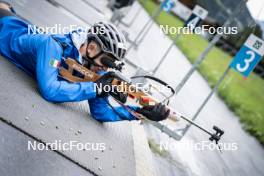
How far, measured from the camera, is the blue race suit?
193 inches

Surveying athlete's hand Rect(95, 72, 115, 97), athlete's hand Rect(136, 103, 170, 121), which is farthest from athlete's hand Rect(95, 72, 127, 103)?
athlete's hand Rect(136, 103, 170, 121)

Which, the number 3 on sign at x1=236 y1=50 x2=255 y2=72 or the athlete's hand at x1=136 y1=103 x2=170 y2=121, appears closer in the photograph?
the athlete's hand at x1=136 y1=103 x2=170 y2=121

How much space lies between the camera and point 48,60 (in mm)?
4859

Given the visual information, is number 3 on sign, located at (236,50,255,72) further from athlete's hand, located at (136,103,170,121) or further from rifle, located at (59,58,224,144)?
athlete's hand, located at (136,103,170,121)

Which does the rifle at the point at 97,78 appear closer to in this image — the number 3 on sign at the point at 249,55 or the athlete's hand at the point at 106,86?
the athlete's hand at the point at 106,86

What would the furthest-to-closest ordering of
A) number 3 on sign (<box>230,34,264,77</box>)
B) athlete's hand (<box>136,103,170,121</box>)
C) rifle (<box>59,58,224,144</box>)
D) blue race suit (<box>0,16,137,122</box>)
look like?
number 3 on sign (<box>230,34,264,77</box>) → rifle (<box>59,58,224,144</box>) → athlete's hand (<box>136,103,170,121</box>) → blue race suit (<box>0,16,137,122</box>)

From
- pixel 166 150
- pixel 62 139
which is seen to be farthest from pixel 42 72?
pixel 166 150

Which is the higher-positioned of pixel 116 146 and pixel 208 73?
pixel 116 146

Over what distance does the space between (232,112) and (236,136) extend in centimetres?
465

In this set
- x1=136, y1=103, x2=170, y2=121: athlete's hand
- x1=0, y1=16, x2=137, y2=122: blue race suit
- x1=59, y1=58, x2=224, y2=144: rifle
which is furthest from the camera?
x1=59, y1=58, x2=224, y2=144: rifle

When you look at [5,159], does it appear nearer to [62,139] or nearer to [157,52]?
[62,139]

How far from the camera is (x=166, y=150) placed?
28.3ft

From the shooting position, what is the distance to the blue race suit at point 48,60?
4910 millimetres

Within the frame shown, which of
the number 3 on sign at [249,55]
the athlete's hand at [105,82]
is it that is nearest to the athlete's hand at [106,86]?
the athlete's hand at [105,82]
